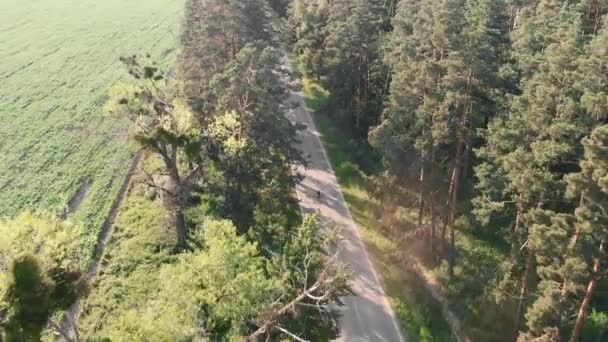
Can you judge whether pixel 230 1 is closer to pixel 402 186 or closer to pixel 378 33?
pixel 378 33

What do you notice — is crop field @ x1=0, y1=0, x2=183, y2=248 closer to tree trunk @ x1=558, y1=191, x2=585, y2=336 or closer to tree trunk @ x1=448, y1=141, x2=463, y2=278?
tree trunk @ x1=448, y1=141, x2=463, y2=278

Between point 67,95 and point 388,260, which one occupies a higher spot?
point 67,95

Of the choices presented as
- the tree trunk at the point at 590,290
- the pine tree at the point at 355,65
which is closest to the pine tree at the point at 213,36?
the pine tree at the point at 355,65

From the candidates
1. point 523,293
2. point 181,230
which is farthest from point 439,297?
point 181,230

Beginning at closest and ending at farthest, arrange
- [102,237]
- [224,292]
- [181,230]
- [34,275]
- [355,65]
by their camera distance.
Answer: [34,275]
[224,292]
[181,230]
[102,237]
[355,65]

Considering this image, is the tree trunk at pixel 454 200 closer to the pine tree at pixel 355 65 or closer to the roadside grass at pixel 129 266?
the pine tree at pixel 355 65

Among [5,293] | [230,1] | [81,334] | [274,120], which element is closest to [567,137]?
[274,120]

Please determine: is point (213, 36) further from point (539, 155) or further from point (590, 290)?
point (590, 290)
